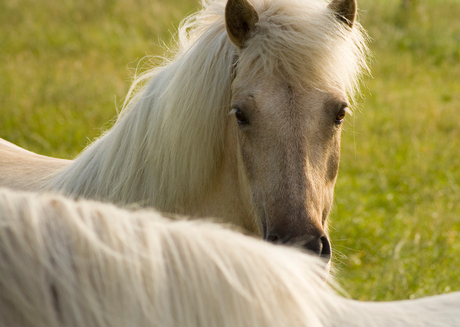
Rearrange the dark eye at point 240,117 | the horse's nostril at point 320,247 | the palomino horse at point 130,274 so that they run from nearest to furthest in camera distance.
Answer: the palomino horse at point 130,274 < the horse's nostril at point 320,247 < the dark eye at point 240,117

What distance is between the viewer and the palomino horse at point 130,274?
779mm

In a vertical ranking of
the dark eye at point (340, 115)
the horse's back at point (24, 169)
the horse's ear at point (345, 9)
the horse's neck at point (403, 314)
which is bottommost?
the horse's back at point (24, 169)

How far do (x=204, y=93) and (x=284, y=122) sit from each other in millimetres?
410

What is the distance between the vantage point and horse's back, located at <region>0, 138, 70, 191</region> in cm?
271

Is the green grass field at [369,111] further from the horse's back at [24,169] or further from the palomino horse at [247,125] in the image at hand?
the horse's back at [24,169]

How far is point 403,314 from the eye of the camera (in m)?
1.15

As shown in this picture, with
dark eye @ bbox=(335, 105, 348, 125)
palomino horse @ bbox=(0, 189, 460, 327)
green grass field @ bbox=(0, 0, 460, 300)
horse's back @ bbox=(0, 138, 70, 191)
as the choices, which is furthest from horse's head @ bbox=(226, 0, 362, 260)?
horse's back @ bbox=(0, 138, 70, 191)

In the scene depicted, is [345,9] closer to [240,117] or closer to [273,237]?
[240,117]

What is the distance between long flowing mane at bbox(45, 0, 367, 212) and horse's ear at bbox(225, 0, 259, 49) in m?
0.04

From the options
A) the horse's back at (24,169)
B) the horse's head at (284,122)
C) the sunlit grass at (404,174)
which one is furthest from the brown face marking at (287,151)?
the horse's back at (24,169)

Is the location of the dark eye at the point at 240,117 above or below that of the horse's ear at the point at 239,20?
below

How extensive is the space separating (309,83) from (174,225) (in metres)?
1.30

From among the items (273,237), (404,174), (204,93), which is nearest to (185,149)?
(204,93)

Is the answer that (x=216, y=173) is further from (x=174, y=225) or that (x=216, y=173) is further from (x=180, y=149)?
Answer: (x=174, y=225)
